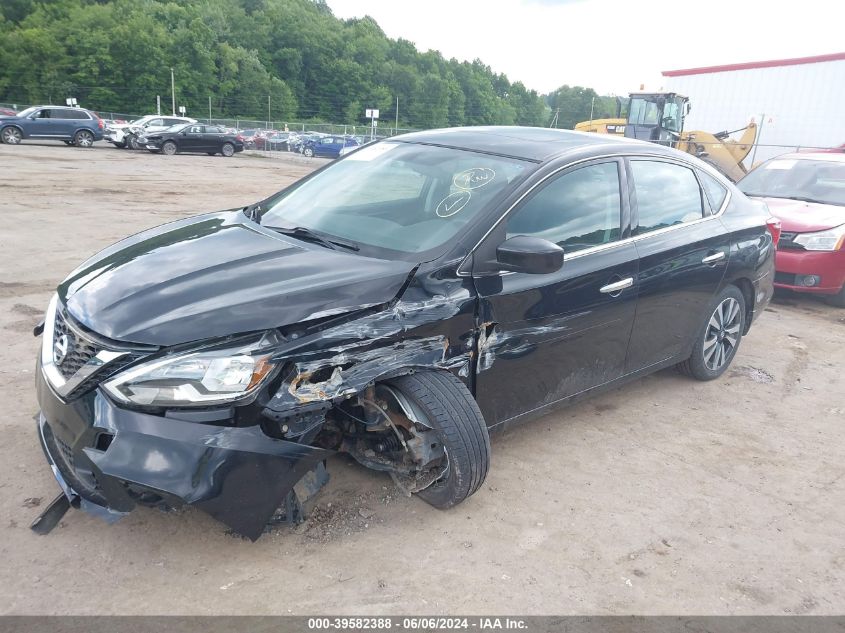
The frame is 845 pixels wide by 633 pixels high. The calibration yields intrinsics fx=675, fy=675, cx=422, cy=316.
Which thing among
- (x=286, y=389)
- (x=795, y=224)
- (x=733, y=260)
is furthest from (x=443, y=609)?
(x=795, y=224)

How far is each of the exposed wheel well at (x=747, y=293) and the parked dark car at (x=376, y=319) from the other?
1.42 feet

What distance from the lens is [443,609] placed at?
2549mm

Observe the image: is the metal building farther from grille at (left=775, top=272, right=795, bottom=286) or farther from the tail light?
the tail light

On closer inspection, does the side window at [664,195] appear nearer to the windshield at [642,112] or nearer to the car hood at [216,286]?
the car hood at [216,286]

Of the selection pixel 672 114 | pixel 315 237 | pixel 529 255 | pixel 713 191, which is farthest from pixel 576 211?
pixel 672 114

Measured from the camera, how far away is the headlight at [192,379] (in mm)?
2459

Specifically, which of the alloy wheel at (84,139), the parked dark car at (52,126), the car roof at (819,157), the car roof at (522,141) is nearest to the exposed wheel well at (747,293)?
the car roof at (522,141)

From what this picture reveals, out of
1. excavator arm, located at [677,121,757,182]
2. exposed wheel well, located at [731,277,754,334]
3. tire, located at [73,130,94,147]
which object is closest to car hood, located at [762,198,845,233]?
exposed wheel well, located at [731,277,754,334]

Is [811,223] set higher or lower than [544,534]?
higher

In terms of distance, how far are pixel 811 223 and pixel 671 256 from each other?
162 inches

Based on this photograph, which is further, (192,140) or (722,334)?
(192,140)

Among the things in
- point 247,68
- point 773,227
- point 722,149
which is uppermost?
point 247,68

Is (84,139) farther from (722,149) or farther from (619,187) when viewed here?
(619,187)

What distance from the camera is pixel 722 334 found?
4.93m
